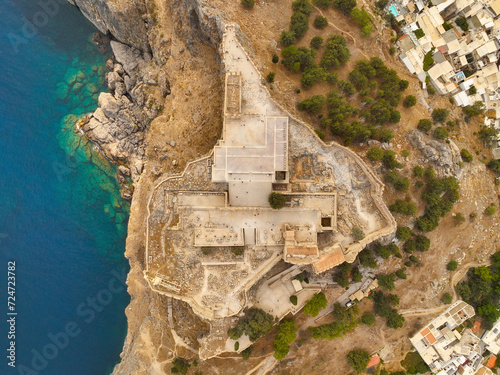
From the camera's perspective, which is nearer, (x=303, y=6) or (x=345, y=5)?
(x=303, y=6)

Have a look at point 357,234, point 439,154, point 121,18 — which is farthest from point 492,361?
point 121,18

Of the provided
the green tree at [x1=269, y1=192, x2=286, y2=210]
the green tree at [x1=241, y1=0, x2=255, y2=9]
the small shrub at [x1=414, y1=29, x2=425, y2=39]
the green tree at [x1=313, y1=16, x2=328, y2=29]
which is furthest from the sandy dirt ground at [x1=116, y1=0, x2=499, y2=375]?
the green tree at [x1=269, y1=192, x2=286, y2=210]

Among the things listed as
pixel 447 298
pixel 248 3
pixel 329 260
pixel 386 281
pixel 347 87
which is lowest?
pixel 447 298

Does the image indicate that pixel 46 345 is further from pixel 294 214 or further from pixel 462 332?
pixel 462 332

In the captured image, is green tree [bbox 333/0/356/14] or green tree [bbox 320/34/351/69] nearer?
green tree [bbox 320/34/351/69]

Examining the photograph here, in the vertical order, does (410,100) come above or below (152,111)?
below

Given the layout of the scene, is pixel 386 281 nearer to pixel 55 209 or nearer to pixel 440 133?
pixel 440 133

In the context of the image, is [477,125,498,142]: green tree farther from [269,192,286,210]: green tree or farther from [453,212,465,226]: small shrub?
[269,192,286,210]: green tree
